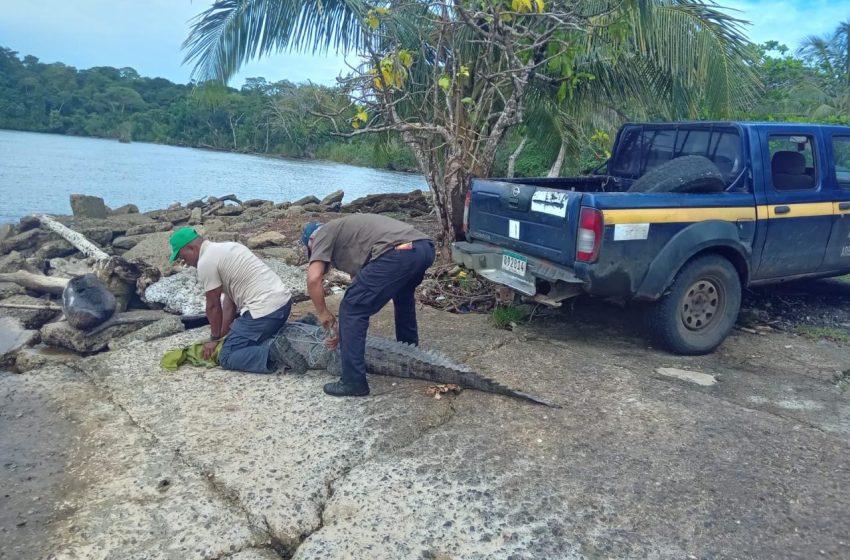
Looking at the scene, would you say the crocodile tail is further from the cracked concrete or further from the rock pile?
the rock pile

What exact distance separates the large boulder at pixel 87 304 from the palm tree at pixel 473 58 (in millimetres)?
3407

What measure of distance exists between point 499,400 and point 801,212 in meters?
3.34

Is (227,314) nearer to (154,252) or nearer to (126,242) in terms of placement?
(154,252)

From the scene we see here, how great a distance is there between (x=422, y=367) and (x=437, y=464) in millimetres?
1119

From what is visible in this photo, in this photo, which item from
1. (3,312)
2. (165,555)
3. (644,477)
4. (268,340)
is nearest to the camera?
(165,555)

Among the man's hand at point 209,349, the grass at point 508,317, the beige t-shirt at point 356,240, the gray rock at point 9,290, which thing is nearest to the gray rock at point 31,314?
the gray rock at point 9,290

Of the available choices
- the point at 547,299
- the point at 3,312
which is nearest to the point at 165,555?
the point at 547,299

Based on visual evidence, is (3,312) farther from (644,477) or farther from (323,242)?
(644,477)

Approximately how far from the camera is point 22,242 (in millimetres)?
12922

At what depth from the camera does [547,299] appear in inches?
207

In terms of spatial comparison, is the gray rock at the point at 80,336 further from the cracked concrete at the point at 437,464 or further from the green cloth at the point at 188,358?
the green cloth at the point at 188,358

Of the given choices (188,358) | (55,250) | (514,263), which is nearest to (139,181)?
(55,250)

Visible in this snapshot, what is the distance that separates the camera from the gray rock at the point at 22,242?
12.9m

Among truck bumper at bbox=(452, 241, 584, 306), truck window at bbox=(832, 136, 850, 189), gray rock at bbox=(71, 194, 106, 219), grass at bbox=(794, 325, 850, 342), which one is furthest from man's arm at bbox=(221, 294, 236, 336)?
gray rock at bbox=(71, 194, 106, 219)
